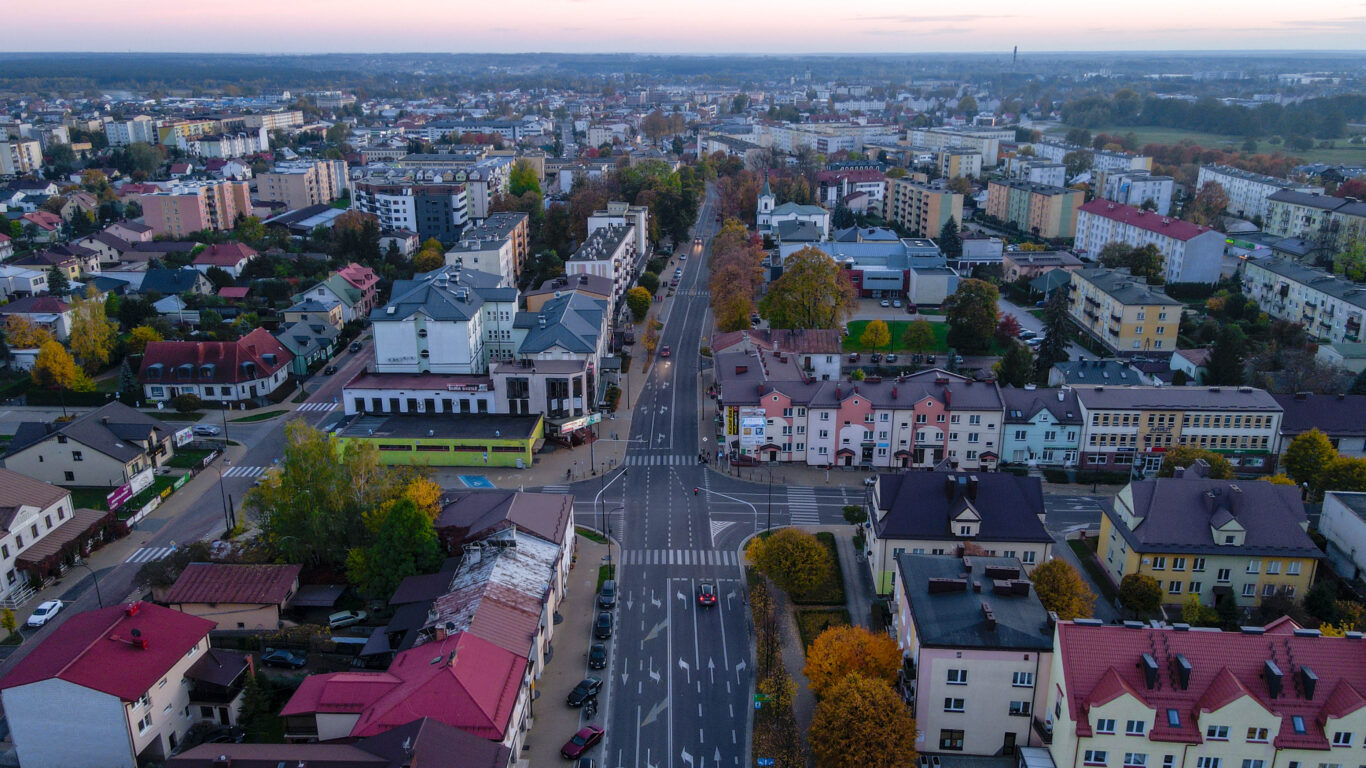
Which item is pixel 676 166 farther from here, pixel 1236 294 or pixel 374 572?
pixel 374 572

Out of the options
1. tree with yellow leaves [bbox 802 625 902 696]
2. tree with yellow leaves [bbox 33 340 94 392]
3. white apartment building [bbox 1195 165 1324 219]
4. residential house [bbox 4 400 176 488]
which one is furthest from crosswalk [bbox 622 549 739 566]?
white apartment building [bbox 1195 165 1324 219]

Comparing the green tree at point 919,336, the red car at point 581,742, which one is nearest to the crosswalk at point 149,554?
the red car at point 581,742

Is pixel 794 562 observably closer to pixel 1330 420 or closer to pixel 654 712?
pixel 654 712

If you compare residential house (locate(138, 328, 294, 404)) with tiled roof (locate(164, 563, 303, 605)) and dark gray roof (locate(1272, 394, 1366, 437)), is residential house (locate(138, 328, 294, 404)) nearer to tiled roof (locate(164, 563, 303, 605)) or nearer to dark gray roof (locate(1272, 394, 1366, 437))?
tiled roof (locate(164, 563, 303, 605))

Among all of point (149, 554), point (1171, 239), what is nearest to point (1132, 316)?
point (1171, 239)

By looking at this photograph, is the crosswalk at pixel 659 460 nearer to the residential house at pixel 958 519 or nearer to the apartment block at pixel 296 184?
the residential house at pixel 958 519
